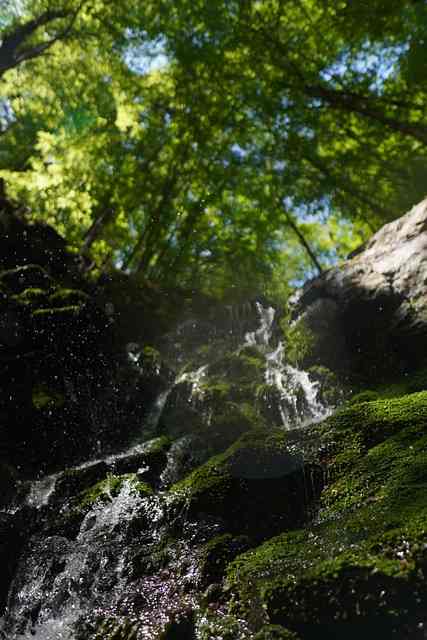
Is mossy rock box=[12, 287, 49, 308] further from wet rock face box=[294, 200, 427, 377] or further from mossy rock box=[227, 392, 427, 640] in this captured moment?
mossy rock box=[227, 392, 427, 640]

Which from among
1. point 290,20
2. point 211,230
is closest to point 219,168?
point 211,230

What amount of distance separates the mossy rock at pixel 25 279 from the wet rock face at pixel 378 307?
6.59 m

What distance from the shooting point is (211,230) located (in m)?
18.9

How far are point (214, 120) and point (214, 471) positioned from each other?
1400 cm

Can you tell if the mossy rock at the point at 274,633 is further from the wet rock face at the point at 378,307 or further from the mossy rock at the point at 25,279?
the mossy rock at the point at 25,279

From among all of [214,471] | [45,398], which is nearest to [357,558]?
[214,471]

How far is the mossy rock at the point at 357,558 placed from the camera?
257 centimetres

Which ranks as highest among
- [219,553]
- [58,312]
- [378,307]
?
[58,312]

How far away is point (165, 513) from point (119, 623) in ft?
4.53

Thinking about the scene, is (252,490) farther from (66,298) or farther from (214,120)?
(214,120)

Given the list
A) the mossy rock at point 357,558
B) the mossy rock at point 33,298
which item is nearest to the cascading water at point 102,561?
the mossy rock at point 357,558

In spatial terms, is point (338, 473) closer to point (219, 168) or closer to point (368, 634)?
point (368, 634)

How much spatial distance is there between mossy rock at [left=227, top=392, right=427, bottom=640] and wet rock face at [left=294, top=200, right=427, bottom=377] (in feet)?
14.8

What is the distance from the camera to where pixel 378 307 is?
9.52 m
